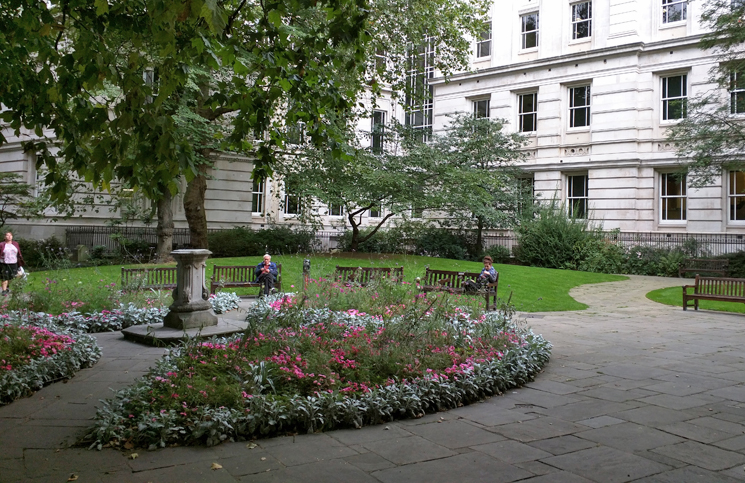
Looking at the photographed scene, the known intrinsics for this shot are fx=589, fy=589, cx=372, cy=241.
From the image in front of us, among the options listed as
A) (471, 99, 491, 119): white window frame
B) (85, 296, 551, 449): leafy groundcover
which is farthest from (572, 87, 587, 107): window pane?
(85, 296, 551, 449): leafy groundcover

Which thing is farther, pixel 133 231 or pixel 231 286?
pixel 133 231

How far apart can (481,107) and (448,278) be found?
20.1 metres

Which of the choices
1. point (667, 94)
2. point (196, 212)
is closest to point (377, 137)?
point (196, 212)

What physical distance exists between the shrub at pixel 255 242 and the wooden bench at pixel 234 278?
827 centimetres

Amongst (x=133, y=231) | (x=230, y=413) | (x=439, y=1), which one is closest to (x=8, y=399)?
(x=230, y=413)

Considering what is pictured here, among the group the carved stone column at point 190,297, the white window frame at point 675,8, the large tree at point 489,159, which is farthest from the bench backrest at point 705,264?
the carved stone column at point 190,297

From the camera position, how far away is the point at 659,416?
5555mm

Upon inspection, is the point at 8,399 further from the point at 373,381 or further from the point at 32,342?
the point at 373,381

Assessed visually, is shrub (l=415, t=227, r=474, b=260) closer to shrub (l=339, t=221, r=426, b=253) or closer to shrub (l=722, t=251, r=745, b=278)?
shrub (l=339, t=221, r=426, b=253)

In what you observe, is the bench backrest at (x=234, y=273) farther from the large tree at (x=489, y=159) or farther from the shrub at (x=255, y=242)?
the large tree at (x=489, y=159)

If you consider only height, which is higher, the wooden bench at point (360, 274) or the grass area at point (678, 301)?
the wooden bench at point (360, 274)

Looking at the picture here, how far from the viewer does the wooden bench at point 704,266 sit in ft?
69.0

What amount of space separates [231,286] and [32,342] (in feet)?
24.4

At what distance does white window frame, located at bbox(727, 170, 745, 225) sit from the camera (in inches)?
954
